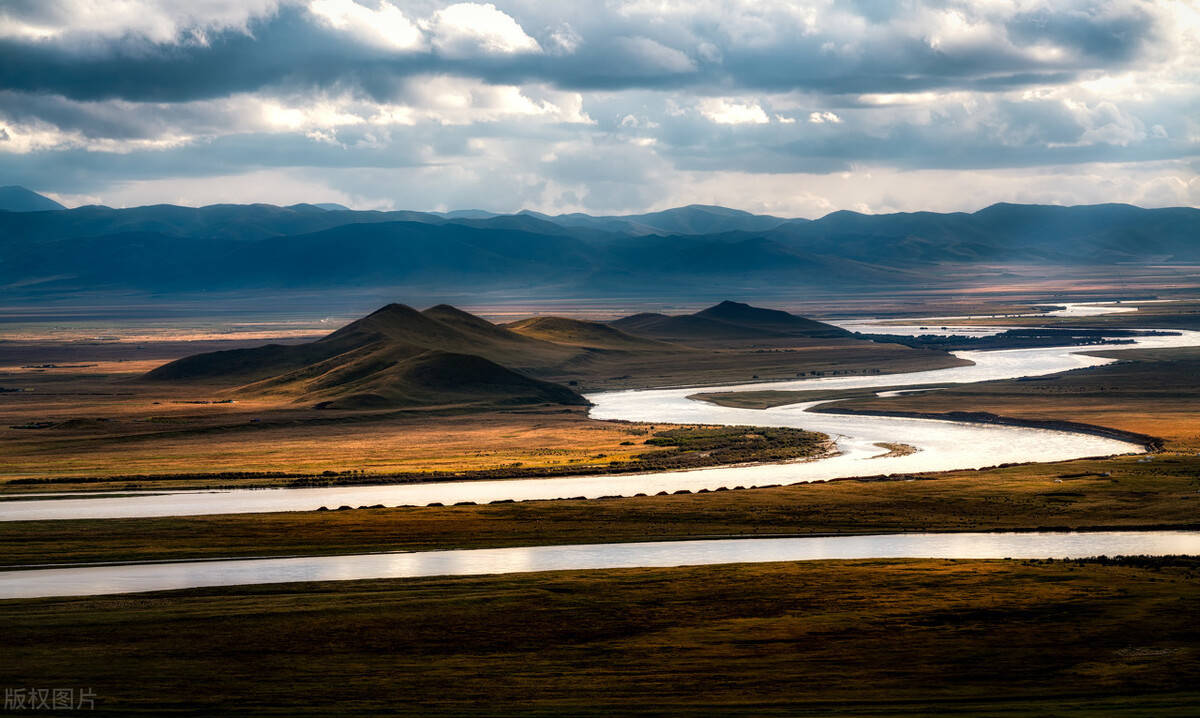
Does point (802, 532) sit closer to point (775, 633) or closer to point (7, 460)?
point (775, 633)

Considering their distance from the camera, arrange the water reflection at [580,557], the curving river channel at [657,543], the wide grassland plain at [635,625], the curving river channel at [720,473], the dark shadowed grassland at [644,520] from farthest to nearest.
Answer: the curving river channel at [720,473], the dark shadowed grassland at [644,520], the curving river channel at [657,543], the water reflection at [580,557], the wide grassland plain at [635,625]

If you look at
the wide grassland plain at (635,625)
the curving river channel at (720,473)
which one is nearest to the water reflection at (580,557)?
the wide grassland plain at (635,625)

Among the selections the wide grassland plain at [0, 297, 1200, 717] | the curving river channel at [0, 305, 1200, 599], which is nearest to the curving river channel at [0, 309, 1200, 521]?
the curving river channel at [0, 305, 1200, 599]

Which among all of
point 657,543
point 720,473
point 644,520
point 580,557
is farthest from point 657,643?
point 720,473

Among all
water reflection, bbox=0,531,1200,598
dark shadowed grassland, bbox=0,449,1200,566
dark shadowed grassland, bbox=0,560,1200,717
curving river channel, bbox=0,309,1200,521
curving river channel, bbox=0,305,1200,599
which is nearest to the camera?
dark shadowed grassland, bbox=0,560,1200,717

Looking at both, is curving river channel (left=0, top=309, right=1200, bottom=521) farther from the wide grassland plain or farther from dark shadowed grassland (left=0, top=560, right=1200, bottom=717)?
dark shadowed grassland (left=0, top=560, right=1200, bottom=717)

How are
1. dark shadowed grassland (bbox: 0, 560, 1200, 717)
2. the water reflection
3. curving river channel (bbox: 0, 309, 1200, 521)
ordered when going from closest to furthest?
dark shadowed grassland (bbox: 0, 560, 1200, 717), the water reflection, curving river channel (bbox: 0, 309, 1200, 521)

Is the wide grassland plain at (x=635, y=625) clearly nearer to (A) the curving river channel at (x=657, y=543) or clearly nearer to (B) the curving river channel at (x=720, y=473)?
(A) the curving river channel at (x=657, y=543)
